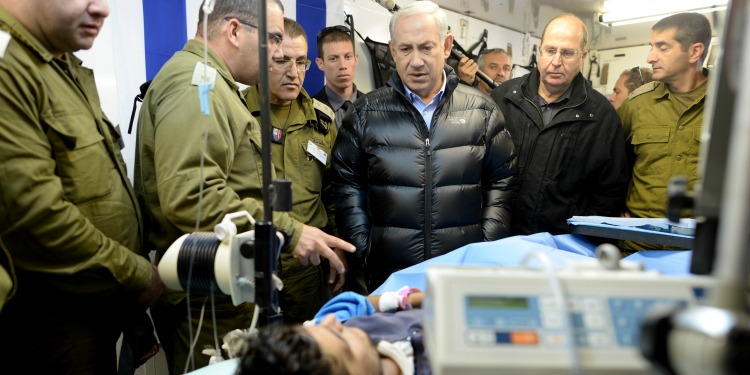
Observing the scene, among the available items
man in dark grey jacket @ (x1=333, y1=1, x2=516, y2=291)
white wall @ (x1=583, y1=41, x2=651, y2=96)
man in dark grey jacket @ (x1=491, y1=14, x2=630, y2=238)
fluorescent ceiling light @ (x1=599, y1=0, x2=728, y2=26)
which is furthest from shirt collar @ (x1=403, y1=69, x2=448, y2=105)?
white wall @ (x1=583, y1=41, x2=651, y2=96)

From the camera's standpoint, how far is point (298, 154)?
8.21 ft

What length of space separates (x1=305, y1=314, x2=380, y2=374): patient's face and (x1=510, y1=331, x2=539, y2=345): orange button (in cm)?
60

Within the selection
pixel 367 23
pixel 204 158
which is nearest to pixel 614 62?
pixel 367 23

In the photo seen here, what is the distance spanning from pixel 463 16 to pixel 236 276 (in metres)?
4.85

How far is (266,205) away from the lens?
117 cm

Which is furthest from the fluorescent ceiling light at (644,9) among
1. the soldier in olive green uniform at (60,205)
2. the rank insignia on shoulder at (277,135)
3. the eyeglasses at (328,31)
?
the soldier in olive green uniform at (60,205)

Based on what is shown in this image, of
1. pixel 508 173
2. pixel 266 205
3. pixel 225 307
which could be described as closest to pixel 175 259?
pixel 266 205

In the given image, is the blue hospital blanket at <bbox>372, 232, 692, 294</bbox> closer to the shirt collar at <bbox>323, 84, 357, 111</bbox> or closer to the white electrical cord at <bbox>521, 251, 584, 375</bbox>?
the white electrical cord at <bbox>521, 251, 584, 375</bbox>

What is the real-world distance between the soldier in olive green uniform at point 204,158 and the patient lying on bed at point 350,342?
272mm

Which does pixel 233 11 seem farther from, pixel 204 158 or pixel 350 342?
pixel 350 342

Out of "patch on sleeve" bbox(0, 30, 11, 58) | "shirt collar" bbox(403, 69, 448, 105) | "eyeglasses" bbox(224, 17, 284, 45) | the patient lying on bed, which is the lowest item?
the patient lying on bed

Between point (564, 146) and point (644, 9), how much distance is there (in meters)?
4.95

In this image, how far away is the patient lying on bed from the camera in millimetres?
1098

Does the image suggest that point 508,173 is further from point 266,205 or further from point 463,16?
point 463,16
